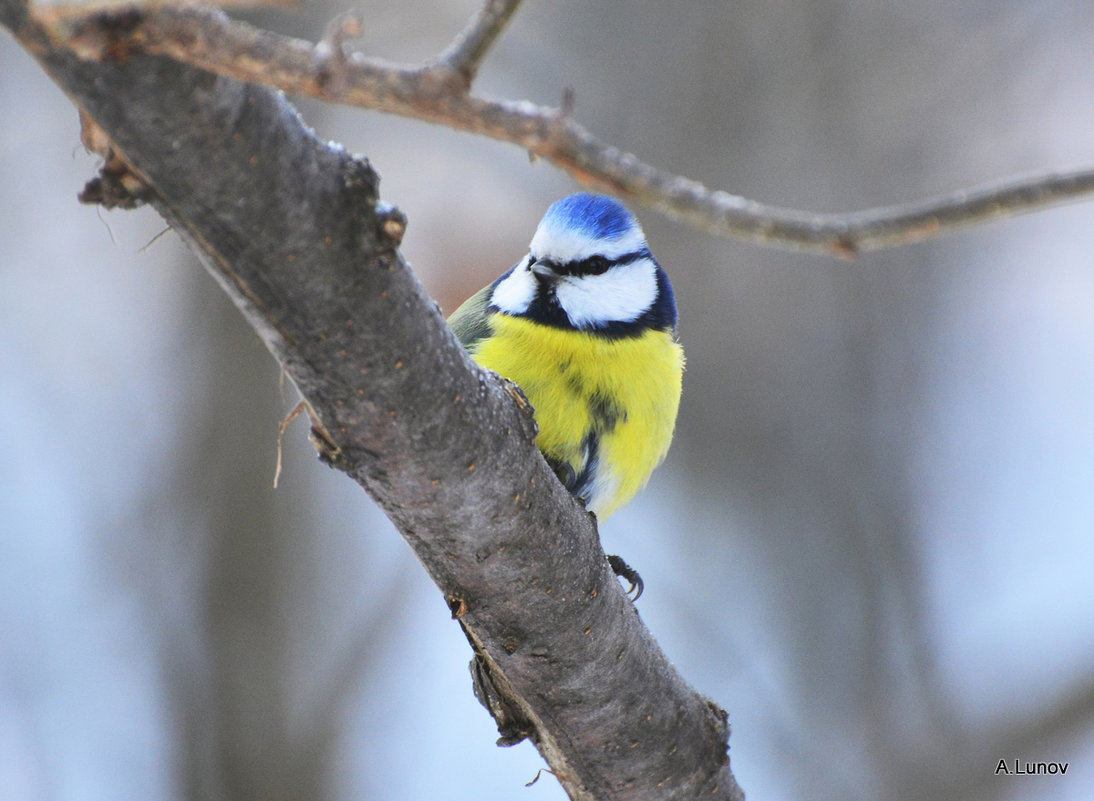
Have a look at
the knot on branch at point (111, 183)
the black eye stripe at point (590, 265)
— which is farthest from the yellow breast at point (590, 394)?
the knot on branch at point (111, 183)

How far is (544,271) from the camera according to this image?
1781 mm

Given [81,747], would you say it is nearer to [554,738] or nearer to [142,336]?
[142,336]

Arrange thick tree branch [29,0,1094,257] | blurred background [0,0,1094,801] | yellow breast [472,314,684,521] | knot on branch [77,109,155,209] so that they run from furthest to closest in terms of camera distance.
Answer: blurred background [0,0,1094,801]
yellow breast [472,314,684,521]
knot on branch [77,109,155,209]
thick tree branch [29,0,1094,257]

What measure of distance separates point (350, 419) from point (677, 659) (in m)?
2.76

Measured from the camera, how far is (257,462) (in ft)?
9.18

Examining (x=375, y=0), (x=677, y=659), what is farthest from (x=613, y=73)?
(x=677, y=659)

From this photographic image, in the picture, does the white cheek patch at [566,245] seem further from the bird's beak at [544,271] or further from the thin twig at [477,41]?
the thin twig at [477,41]

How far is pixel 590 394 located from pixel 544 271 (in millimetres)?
263

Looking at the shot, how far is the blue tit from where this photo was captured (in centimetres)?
167

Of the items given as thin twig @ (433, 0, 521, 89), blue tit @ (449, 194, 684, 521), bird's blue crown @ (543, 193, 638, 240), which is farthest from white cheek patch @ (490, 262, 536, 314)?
thin twig @ (433, 0, 521, 89)

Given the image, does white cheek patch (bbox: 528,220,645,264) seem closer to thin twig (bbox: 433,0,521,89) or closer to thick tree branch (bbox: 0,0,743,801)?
thick tree branch (bbox: 0,0,743,801)

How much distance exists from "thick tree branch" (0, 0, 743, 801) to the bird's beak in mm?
672

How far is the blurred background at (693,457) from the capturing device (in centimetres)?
280

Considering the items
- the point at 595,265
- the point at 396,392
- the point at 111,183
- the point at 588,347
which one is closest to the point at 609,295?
the point at 595,265
